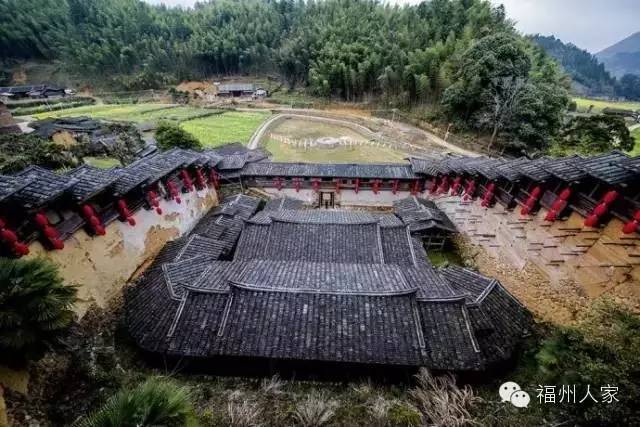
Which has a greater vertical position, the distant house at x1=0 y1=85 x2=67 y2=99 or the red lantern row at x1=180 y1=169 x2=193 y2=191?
the red lantern row at x1=180 y1=169 x2=193 y2=191

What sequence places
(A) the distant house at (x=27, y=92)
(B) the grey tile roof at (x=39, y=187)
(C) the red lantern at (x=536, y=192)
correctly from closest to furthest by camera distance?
(B) the grey tile roof at (x=39, y=187) → (C) the red lantern at (x=536, y=192) → (A) the distant house at (x=27, y=92)

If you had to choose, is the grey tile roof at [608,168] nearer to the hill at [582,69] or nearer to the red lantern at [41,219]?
the red lantern at [41,219]

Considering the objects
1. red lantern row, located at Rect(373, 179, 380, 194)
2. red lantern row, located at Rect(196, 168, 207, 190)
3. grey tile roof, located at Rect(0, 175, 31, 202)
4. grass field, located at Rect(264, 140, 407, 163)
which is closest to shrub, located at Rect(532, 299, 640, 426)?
grey tile roof, located at Rect(0, 175, 31, 202)

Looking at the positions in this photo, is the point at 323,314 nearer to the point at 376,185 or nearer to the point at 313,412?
the point at 313,412

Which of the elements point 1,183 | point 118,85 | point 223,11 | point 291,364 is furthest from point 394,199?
point 223,11

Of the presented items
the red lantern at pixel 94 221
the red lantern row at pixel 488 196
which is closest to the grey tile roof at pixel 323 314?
the red lantern at pixel 94 221

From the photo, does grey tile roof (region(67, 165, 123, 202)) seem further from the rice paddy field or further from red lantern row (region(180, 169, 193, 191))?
the rice paddy field

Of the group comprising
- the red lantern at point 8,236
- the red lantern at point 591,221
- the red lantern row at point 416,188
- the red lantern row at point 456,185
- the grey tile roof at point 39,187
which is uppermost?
the red lantern at point 591,221
